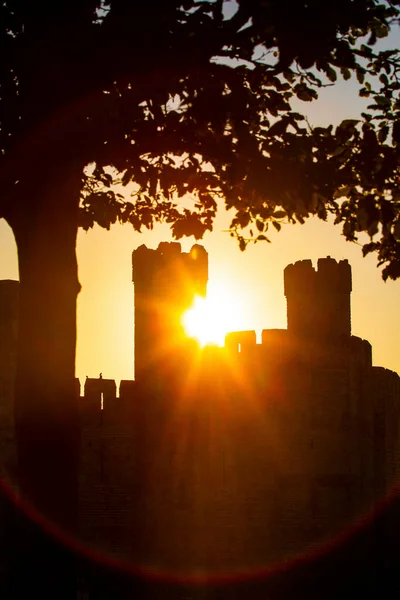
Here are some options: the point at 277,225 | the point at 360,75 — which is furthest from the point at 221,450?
the point at 360,75

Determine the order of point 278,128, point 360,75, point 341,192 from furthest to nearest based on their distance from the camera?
point 360,75, point 341,192, point 278,128

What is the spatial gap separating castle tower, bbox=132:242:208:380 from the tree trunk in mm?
12697

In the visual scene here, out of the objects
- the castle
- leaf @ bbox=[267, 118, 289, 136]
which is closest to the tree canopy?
leaf @ bbox=[267, 118, 289, 136]

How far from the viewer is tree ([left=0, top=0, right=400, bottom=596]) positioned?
1222 cm

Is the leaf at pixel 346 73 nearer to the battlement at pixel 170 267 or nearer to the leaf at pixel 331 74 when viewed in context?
the leaf at pixel 331 74

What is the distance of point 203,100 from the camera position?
13.4m

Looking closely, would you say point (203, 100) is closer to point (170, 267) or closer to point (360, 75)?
point (360, 75)

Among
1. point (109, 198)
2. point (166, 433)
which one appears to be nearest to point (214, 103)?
point (109, 198)

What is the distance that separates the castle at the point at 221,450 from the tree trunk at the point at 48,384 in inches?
468

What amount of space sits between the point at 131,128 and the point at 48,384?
3327 millimetres

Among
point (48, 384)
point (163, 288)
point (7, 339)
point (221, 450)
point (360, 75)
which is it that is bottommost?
point (221, 450)

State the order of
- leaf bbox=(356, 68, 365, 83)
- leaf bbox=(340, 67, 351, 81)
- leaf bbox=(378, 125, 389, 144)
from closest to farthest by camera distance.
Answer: leaf bbox=(378, 125, 389, 144) < leaf bbox=(340, 67, 351, 81) < leaf bbox=(356, 68, 365, 83)

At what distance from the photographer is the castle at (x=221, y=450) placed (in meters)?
24.2

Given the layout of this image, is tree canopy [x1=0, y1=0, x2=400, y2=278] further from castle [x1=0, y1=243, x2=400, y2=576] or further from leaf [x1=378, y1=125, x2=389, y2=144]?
castle [x1=0, y1=243, x2=400, y2=576]
